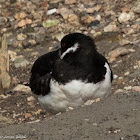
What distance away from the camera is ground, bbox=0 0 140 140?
380 inches

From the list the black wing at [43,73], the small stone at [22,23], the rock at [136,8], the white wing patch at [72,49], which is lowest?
the small stone at [22,23]

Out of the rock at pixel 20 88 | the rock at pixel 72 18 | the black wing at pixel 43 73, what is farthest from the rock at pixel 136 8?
the black wing at pixel 43 73

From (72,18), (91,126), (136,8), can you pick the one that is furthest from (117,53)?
(91,126)

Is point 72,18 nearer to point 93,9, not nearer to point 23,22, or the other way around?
point 93,9

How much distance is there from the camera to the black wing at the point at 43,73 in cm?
770

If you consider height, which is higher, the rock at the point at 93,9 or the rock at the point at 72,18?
the rock at the point at 93,9

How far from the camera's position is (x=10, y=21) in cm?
1276

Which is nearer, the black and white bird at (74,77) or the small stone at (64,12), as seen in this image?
the black and white bird at (74,77)

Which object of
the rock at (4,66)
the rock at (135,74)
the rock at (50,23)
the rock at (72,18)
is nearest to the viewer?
the rock at (135,74)

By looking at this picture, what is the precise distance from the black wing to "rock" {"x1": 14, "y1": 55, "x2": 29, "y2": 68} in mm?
2645

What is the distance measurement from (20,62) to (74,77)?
13.4 feet

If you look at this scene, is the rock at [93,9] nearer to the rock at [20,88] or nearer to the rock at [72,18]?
the rock at [72,18]

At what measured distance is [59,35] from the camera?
11.9 m

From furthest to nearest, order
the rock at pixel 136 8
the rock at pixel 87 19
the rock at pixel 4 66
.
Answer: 1. the rock at pixel 87 19
2. the rock at pixel 136 8
3. the rock at pixel 4 66
